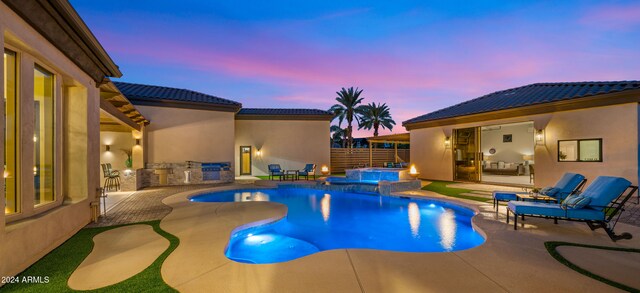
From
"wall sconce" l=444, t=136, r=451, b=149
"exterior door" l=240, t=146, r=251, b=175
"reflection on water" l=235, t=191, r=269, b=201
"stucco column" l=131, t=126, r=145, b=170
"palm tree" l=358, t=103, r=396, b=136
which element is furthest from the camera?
"palm tree" l=358, t=103, r=396, b=136

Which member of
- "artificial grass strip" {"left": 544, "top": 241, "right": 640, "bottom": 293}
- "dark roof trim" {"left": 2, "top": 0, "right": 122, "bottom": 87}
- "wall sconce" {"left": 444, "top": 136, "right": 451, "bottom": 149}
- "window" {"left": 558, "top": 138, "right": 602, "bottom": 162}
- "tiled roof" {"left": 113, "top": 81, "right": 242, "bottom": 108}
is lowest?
"artificial grass strip" {"left": 544, "top": 241, "right": 640, "bottom": 293}

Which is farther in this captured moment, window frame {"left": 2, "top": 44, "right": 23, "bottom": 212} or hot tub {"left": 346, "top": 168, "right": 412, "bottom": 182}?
hot tub {"left": 346, "top": 168, "right": 412, "bottom": 182}

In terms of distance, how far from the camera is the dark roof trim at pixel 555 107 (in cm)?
945

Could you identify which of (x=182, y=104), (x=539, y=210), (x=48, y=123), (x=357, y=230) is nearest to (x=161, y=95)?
(x=182, y=104)

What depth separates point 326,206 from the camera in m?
10.1

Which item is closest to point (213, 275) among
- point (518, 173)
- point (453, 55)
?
point (453, 55)

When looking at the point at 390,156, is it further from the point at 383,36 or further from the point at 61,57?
the point at 61,57

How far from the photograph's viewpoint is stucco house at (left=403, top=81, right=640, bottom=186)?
955 centimetres

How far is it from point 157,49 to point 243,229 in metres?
16.6

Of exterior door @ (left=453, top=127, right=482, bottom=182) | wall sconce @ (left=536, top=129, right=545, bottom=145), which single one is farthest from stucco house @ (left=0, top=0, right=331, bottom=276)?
exterior door @ (left=453, top=127, right=482, bottom=182)

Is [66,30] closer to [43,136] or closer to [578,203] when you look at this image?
[43,136]

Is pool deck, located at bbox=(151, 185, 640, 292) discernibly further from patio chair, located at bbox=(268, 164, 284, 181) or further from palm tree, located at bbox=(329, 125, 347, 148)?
palm tree, located at bbox=(329, 125, 347, 148)

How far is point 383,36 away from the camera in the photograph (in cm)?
1639

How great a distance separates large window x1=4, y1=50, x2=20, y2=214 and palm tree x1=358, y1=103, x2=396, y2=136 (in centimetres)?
2914
